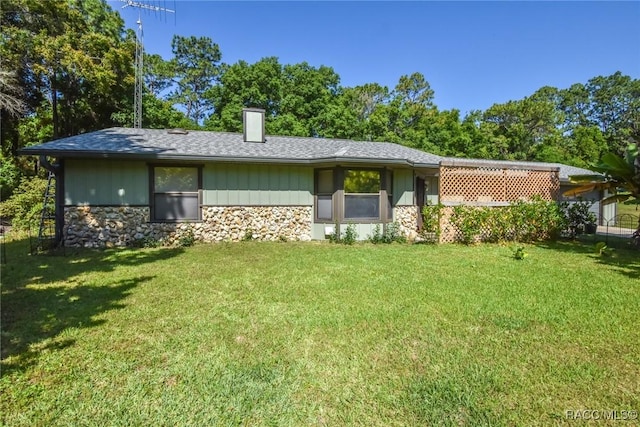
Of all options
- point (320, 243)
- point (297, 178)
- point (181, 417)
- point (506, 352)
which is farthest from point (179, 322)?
point (297, 178)

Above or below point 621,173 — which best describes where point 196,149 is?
above

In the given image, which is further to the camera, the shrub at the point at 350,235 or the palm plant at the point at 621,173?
the shrub at the point at 350,235

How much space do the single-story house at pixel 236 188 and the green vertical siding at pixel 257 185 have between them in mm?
29

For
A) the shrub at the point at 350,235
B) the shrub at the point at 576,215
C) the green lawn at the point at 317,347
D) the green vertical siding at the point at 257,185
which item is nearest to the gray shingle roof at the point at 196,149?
the green vertical siding at the point at 257,185

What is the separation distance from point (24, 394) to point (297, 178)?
8.21 meters

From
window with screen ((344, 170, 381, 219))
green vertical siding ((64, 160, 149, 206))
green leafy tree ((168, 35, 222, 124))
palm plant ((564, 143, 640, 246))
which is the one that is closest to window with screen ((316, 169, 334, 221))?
window with screen ((344, 170, 381, 219))

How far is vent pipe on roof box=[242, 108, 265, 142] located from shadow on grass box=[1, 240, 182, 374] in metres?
5.39

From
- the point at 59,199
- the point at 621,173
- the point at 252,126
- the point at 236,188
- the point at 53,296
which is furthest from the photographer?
the point at 252,126

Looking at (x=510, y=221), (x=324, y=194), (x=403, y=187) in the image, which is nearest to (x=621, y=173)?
(x=510, y=221)

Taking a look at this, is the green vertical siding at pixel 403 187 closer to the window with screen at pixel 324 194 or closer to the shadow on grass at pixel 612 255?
the window with screen at pixel 324 194

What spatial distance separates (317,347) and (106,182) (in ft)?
27.0

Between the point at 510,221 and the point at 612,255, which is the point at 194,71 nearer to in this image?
the point at 510,221

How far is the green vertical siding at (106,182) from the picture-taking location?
843 cm

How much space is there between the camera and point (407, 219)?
1069 centimetres
